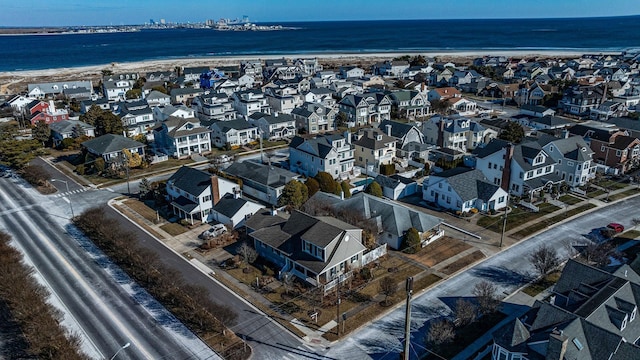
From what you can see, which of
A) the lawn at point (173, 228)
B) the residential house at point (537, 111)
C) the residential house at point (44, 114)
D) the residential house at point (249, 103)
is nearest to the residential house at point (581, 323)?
the lawn at point (173, 228)

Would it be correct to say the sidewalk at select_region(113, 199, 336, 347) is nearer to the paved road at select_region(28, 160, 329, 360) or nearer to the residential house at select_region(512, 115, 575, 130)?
the paved road at select_region(28, 160, 329, 360)

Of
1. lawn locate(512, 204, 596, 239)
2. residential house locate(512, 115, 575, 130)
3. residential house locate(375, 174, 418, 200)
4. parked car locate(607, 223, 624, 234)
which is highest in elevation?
residential house locate(512, 115, 575, 130)

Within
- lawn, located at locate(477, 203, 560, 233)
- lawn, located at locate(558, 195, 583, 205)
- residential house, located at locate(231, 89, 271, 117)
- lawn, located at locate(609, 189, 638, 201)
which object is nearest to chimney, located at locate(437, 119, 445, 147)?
lawn, located at locate(558, 195, 583, 205)

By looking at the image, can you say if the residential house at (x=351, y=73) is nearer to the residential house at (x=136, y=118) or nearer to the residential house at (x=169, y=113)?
the residential house at (x=169, y=113)

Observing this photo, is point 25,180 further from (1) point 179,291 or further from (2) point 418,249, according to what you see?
(2) point 418,249

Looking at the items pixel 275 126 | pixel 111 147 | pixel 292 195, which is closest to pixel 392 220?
pixel 292 195

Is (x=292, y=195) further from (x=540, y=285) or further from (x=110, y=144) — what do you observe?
(x=110, y=144)
